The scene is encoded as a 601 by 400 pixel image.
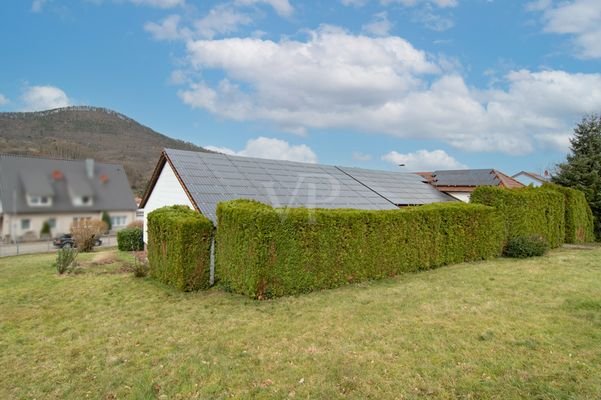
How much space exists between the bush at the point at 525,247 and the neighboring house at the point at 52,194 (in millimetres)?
14985

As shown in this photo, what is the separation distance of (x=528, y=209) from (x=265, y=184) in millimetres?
11561

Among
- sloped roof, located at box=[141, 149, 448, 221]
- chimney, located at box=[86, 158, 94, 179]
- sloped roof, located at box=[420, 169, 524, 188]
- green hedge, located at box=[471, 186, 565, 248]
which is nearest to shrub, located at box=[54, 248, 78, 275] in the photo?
sloped roof, located at box=[141, 149, 448, 221]

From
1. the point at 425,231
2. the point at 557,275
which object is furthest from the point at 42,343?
the point at 557,275

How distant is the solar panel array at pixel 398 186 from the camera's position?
18.2 metres

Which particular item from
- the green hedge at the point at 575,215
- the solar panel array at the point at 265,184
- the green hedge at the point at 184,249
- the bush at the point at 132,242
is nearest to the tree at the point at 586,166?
the green hedge at the point at 575,215

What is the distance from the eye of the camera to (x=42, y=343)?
5.75 meters

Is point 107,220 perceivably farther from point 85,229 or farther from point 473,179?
point 473,179

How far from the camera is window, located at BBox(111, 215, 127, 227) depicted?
3.65 metres

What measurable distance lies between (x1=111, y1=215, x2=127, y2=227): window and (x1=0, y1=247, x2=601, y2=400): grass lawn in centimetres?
165

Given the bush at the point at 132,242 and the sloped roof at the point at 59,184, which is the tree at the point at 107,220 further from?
the bush at the point at 132,242

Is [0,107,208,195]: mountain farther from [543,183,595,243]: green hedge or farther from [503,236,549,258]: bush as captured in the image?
[543,183,595,243]: green hedge

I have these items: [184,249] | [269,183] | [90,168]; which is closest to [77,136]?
[90,168]

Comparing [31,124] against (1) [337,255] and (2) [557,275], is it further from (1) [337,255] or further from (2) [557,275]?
(2) [557,275]

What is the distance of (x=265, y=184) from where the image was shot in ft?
47.0
